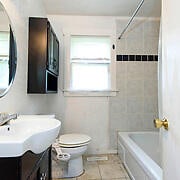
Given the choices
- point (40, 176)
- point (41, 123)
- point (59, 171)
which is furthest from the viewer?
point (59, 171)

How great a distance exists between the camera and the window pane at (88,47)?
3.04 meters

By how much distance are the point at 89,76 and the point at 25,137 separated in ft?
7.35

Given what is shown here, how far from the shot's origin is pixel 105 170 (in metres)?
2.44

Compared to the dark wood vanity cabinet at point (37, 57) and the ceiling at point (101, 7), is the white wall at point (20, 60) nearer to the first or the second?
the dark wood vanity cabinet at point (37, 57)

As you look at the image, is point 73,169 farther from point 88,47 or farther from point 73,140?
point 88,47

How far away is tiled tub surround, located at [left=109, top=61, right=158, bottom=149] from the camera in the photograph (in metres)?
3.05

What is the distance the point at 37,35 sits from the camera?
2.08 m

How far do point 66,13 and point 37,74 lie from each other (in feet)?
4.47

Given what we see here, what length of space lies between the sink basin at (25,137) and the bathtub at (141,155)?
0.97 metres

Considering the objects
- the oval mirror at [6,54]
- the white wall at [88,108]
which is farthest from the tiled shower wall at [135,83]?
the oval mirror at [6,54]

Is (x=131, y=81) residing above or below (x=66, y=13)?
below

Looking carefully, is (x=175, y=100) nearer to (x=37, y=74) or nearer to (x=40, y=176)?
(x=40, y=176)

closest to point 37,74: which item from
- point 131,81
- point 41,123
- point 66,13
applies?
point 41,123

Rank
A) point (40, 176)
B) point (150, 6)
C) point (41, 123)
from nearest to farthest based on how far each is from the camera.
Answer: point (40, 176)
point (41, 123)
point (150, 6)
